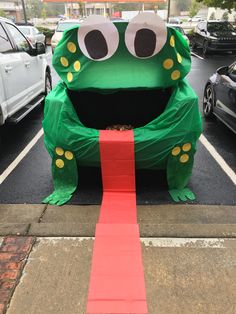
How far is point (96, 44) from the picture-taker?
11.0 feet

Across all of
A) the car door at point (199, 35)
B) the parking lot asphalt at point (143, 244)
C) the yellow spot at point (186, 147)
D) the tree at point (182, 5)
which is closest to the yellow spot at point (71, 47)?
the parking lot asphalt at point (143, 244)

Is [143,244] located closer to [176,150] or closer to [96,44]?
[176,150]

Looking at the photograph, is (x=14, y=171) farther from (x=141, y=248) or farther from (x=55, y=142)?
(x=141, y=248)

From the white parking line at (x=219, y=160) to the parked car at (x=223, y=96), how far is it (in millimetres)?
407

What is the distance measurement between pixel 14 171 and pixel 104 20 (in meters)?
2.22

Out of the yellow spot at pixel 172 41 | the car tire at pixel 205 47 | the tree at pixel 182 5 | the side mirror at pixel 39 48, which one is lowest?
the tree at pixel 182 5

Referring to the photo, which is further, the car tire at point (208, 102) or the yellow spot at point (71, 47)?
the car tire at point (208, 102)

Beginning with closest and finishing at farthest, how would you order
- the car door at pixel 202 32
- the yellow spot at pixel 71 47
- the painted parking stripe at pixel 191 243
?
the painted parking stripe at pixel 191 243 → the yellow spot at pixel 71 47 → the car door at pixel 202 32

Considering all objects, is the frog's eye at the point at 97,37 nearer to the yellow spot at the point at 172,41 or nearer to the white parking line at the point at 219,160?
the yellow spot at the point at 172,41

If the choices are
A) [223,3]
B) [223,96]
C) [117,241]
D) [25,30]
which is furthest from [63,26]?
[117,241]

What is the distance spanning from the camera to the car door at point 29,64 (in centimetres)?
555

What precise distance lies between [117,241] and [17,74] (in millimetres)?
3361

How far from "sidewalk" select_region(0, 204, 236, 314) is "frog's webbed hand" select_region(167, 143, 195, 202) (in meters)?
0.27

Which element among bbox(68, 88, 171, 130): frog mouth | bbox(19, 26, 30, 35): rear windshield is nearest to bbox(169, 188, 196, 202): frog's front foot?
bbox(68, 88, 171, 130): frog mouth
